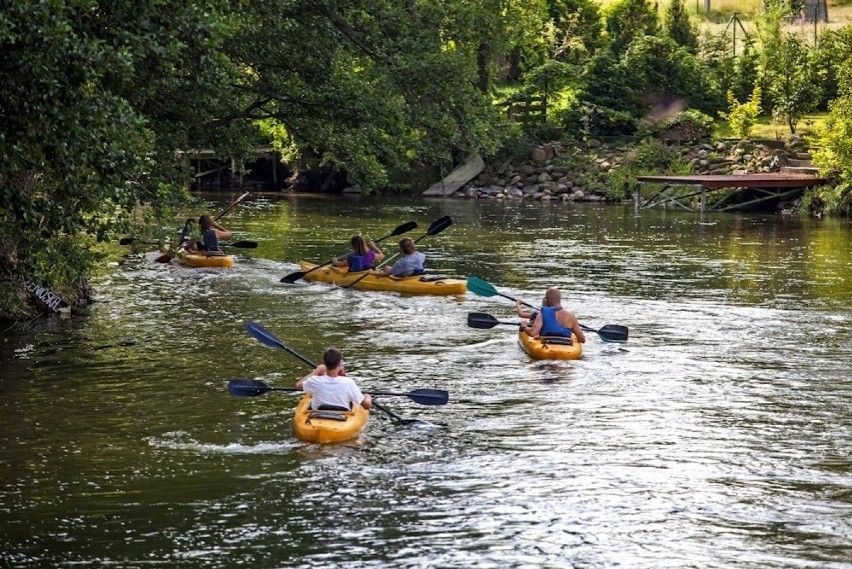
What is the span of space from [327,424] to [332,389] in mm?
530

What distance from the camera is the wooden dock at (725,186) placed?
44.5m

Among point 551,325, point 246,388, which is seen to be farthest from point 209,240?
point 246,388

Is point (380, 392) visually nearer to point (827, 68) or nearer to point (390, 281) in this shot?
point (390, 281)

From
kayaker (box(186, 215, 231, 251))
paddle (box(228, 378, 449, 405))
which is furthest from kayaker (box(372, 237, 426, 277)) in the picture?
paddle (box(228, 378, 449, 405))

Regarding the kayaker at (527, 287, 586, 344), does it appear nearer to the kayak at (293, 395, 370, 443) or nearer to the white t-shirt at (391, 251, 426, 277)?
the kayak at (293, 395, 370, 443)

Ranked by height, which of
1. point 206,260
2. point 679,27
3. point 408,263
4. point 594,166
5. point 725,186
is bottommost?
point 206,260

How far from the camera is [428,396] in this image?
14.1m

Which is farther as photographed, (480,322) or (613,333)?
(480,322)

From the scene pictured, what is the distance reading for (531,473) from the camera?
11.9m

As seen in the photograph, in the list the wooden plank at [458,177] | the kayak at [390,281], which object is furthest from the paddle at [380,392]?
the wooden plank at [458,177]

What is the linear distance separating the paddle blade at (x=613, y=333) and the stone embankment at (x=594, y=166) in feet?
Answer: 104

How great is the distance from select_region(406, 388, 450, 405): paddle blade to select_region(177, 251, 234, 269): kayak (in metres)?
13.8

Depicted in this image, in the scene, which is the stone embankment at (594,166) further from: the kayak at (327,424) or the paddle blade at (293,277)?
the kayak at (327,424)

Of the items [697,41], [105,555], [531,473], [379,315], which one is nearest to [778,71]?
[697,41]
